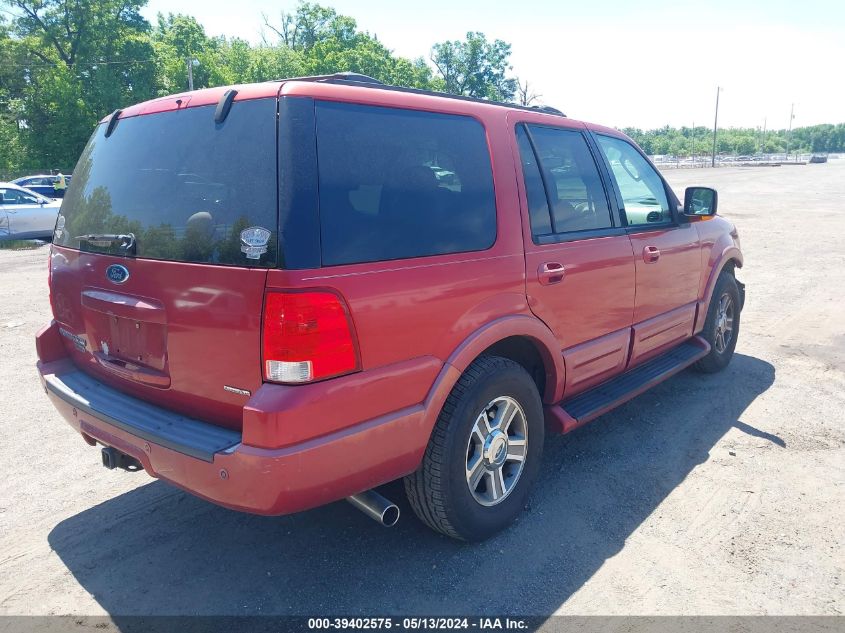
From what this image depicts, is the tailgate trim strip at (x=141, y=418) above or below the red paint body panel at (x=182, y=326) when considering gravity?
below

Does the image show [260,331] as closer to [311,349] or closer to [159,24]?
[311,349]

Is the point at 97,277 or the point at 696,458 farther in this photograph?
the point at 696,458

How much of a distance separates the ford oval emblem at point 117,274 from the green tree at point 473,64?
2990 inches

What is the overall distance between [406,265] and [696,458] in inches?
102

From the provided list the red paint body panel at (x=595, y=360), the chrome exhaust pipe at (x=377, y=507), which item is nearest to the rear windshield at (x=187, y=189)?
the chrome exhaust pipe at (x=377, y=507)

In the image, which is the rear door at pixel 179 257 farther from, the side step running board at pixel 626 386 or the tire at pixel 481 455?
the side step running board at pixel 626 386

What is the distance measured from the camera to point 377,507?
267 centimetres

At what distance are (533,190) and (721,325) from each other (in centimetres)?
311

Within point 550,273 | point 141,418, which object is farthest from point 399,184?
point 141,418

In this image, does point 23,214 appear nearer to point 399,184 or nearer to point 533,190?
point 533,190

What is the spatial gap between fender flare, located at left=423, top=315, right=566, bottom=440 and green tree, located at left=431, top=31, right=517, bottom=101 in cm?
7539

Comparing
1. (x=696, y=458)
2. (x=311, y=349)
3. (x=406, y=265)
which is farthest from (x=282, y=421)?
(x=696, y=458)

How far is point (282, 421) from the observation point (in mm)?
2242

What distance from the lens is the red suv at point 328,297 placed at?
7.64 feet
